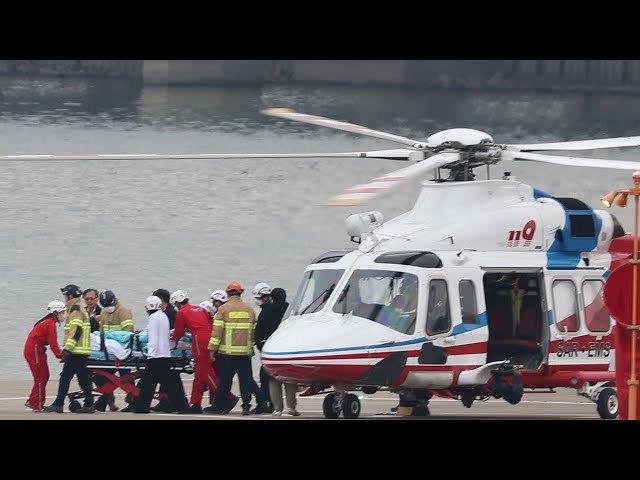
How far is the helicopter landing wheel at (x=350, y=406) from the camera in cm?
1467

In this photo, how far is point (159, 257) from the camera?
3331 centimetres

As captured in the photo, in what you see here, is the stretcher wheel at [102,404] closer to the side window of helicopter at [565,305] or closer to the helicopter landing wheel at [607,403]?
the side window of helicopter at [565,305]

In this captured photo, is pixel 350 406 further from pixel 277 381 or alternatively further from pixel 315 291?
pixel 315 291

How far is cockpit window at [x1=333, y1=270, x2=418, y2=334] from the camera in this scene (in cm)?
1442

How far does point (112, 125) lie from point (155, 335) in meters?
40.0

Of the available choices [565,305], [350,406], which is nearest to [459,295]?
[565,305]

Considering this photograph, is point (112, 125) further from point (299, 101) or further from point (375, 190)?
point (375, 190)

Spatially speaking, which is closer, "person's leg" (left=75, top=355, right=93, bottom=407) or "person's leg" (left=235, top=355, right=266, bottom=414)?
"person's leg" (left=75, top=355, right=93, bottom=407)

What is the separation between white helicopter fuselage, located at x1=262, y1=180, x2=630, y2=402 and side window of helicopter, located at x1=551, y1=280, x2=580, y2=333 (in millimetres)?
13

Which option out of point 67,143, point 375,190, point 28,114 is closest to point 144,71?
point 28,114

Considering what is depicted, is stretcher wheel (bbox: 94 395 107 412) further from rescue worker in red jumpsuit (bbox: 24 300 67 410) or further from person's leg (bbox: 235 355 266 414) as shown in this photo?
person's leg (bbox: 235 355 266 414)

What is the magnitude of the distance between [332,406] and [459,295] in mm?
1681

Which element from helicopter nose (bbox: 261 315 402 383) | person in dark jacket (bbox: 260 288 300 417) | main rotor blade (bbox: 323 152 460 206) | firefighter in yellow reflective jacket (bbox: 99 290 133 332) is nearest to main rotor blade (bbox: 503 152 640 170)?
main rotor blade (bbox: 323 152 460 206)

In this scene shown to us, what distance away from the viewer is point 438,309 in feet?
48.0
